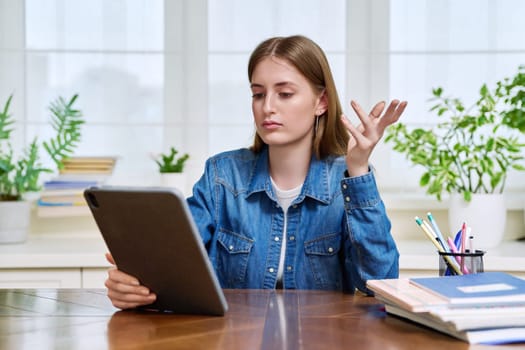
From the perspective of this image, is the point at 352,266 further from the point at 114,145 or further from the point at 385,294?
the point at 114,145

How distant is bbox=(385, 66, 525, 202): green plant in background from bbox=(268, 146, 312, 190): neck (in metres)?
0.83

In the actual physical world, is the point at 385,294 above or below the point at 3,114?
below

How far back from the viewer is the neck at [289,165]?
2137 mm

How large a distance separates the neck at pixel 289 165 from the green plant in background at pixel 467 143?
828mm

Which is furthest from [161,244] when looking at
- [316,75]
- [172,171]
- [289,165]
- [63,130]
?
[63,130]

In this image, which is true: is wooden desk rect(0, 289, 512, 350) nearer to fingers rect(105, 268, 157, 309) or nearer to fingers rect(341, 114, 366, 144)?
A: fingers rect(105, 268, 157, 309)

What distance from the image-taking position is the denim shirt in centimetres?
203

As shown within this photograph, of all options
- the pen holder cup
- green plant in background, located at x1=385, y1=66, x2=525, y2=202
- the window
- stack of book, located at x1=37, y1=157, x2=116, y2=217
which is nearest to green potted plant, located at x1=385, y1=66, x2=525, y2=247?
green plant in background, located at x1=385, y1=66, x2=525, y2=202

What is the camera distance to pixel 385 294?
1429mm

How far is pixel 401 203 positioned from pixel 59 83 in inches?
58.3

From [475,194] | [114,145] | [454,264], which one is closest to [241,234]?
[454,264]

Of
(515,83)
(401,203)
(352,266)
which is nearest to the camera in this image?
(352,266)

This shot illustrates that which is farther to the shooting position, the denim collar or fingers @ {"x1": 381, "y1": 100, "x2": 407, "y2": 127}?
the denim collar

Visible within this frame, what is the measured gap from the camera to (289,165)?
2.14 metres
